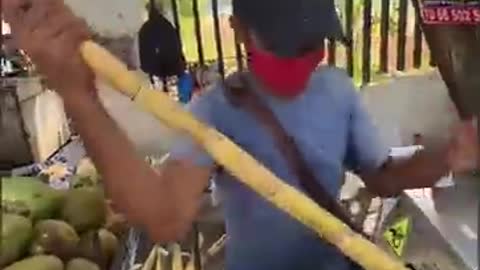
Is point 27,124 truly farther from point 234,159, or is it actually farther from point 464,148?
point 234,159

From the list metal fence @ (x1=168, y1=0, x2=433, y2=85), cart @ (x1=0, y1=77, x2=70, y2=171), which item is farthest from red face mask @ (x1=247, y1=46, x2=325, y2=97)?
cart @ (x1=0, y1=77, x2=70, y2=171)

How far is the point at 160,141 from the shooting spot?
1775 millimetres

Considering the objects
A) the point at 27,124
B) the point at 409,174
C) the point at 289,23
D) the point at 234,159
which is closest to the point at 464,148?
the point at 409,174

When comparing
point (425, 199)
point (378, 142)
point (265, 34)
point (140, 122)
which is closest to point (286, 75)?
point (265, 34)

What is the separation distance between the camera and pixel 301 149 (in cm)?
125

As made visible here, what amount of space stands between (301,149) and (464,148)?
0.21m

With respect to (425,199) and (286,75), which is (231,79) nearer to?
(286,75)

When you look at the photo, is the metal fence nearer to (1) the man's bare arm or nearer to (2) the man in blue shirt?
(2) the man in blue shirt

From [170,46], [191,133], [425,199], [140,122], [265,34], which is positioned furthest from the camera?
[140,122]

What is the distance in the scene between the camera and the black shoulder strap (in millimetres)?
1201

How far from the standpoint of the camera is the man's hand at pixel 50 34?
0.85 meters

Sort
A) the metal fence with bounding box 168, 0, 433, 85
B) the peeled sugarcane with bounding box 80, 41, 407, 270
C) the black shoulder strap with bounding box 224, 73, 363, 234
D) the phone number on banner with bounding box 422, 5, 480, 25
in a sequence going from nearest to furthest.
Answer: the peeled sugarcane with bounding box 80, 41, 407, 270 < the phone number on banner with bounding box 422, 5, 480, 25 < the black shoulder strap with bounding box 224, 73, 363, 234 < the metal fence with bounding box 168, 0, 433, 85

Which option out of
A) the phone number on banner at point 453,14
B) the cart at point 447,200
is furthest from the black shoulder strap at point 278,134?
the phone number on banner at point 453,14

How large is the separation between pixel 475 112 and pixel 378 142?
189mm
